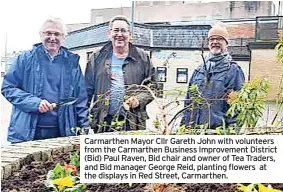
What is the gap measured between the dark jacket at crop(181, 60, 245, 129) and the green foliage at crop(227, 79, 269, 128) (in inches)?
1.3

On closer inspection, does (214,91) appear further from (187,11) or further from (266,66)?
(187,11)

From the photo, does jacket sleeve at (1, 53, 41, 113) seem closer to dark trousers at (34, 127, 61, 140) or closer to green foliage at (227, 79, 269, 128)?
dark trousers at (34, 127, 61, 140)

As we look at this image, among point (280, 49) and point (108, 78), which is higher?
point (280, 49)

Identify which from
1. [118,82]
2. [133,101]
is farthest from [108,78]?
[133,101]

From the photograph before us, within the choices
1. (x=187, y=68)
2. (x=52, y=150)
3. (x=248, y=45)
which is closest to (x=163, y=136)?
(x=187, y=68)

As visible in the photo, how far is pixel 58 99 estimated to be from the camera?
3025 millimetres

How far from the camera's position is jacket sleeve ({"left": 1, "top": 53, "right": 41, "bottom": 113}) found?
298 cm

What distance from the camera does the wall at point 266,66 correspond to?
2.88 metres

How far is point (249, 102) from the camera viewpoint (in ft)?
9.91

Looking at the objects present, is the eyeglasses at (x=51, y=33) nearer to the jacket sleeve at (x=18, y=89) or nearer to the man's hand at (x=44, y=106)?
the jacket sleeve at (x=18, y=89)

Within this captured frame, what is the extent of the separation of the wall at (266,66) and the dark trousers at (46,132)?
1.04 m

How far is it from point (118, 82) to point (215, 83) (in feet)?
1.54

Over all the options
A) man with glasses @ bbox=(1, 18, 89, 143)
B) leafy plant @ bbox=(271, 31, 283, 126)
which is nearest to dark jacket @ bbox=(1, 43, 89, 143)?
man with glasses @ bbox=(1, 18, 89, 143)

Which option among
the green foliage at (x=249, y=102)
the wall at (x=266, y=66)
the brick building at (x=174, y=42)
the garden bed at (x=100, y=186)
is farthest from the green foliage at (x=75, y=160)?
the wall at (x=266, y=66)
